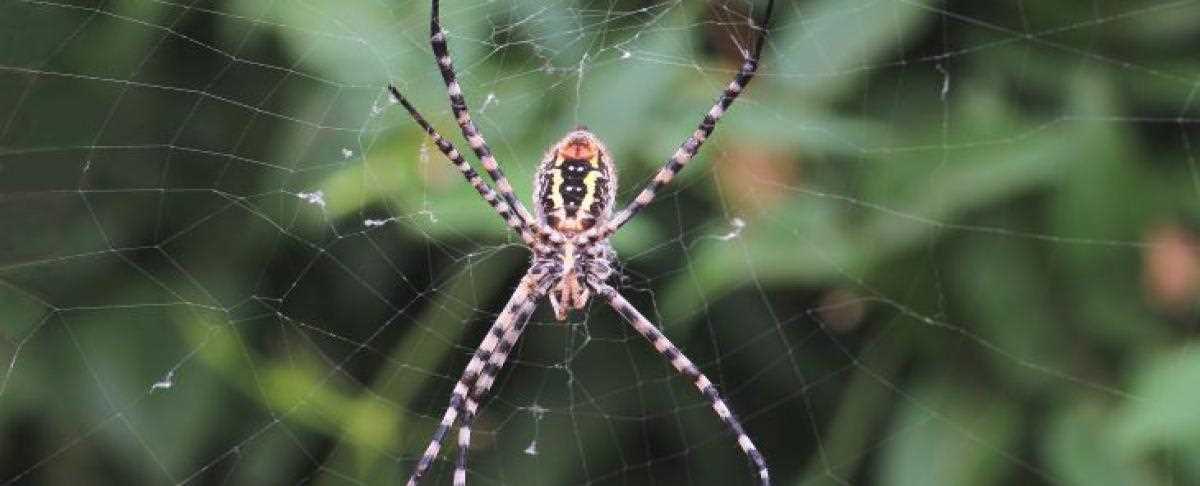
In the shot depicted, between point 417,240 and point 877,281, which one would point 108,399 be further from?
point 877,281

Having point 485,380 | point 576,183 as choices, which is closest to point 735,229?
point 576,183

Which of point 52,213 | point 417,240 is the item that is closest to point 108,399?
point 52,213

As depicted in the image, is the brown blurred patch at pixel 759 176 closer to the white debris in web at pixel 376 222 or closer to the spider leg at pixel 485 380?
the spider leg at pixel 485 380

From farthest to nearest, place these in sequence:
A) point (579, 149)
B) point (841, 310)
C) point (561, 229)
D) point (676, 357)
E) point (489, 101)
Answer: point (676, 357), point (561, 229), point (841, 310), point (489, 101), point (579, 149)

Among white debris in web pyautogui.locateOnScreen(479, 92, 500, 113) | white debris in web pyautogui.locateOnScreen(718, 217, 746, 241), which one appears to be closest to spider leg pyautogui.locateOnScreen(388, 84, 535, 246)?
white debris in web pyautogui.locateOnScreen(479, 92, 500, 113)

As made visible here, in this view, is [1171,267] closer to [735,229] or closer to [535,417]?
[735,229]
